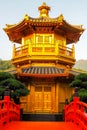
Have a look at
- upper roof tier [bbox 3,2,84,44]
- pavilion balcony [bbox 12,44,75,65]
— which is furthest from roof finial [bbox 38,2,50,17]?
pavilion balcony [bbox 12,44,75,65]

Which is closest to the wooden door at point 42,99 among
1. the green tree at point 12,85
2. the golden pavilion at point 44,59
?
the golden pavilion at point 44,59

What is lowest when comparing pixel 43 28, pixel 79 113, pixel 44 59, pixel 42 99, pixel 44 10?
pixel 79 113

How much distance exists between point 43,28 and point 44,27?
157mm

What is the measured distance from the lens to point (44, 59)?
2630 centimetres

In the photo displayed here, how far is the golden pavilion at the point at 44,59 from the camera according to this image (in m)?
24.5

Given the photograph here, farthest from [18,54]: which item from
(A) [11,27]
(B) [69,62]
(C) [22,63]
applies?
(B) [69,62]

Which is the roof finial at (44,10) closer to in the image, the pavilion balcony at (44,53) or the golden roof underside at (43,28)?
the golden roof underside at (43,28)

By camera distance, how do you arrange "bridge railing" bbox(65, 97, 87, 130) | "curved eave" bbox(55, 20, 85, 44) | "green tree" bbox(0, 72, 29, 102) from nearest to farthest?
1. "bridge railing" bbox(65, 97, 87, 130)
2. "green tree" bbox(0, 72, 29, 102)
3. "curved eave" bbox(55, 20, 85, 44)

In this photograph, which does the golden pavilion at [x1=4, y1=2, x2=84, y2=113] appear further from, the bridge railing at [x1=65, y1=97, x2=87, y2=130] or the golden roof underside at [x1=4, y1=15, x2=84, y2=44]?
the bridge railing at [x1=65, y1=97, x2=87, y2=130]

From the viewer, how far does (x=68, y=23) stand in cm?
2781

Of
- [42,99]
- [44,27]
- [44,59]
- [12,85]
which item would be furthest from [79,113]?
[44,27]

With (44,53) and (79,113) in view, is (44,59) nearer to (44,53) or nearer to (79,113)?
(44,53)

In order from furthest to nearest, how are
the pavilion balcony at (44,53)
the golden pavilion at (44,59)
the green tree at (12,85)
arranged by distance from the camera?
the pavilion balcony at (44,53) → the golden pavilion at (44,59) → the green tree at (12,85)

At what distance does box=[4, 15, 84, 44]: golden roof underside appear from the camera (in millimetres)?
26359
